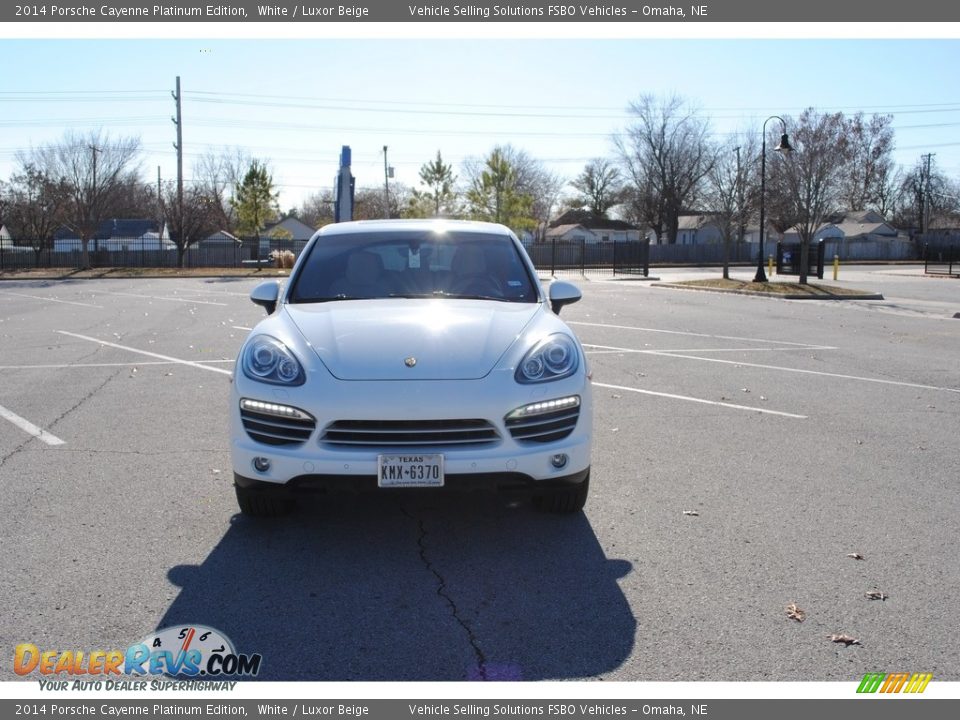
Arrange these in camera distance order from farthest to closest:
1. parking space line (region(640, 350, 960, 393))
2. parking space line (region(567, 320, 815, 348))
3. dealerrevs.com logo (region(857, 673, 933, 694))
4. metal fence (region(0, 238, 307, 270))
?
metal fence (region(0, 238, 307, 270)), parking space line (region(567, 320, 815, 348)), parking space line (region(640, 350, 960, 393)), dealerrevs.com logo (region(857, 673, 933, 694))

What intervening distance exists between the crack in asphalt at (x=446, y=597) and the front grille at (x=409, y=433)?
2.05ft

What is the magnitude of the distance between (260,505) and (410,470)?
115 centimetres

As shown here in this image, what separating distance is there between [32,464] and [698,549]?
4643 mm

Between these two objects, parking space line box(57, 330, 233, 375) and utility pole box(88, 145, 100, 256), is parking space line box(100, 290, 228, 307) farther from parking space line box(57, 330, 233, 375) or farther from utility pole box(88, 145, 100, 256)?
utility pole box(88, 145, 100, 256)

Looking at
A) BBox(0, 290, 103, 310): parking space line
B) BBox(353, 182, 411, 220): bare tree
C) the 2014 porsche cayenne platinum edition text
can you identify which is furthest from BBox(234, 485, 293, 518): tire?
BBox(353, 182, 411, 220): bare tree

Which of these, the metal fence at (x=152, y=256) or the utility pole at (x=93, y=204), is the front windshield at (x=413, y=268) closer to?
the utility pole at (x=93, y=204)

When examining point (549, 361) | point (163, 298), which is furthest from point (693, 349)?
point (163, 298)

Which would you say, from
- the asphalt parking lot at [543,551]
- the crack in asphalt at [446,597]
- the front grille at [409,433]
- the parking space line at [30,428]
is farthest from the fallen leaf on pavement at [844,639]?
the parking space line at [30,428]

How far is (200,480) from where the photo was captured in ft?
18.8

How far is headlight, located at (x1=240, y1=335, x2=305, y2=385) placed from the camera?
441 centimetres

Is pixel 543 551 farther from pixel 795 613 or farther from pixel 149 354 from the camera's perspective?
pixel 149 354

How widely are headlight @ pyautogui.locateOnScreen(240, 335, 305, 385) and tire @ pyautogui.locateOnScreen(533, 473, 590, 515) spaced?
1.53m

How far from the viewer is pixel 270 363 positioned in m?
4.52

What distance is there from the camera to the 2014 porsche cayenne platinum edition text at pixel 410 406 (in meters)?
4.18
